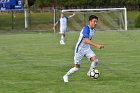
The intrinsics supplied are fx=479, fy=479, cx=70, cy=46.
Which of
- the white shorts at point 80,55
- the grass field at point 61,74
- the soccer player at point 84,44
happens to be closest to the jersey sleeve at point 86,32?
the soccer player at point 84,44

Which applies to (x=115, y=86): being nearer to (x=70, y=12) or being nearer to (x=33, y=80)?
(x=33, y=80)

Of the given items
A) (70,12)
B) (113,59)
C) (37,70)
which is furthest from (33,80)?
(70,12)

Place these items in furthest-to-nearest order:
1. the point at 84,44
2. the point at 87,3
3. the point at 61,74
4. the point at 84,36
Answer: the point at 87,3 < the point at 61,74 < the point at 84,44 < the point at 84,36

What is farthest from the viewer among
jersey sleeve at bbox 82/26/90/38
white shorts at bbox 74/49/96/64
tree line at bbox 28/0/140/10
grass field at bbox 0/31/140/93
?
tree line at bbox 28/0/140/10

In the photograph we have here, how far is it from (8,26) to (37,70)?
46937mm

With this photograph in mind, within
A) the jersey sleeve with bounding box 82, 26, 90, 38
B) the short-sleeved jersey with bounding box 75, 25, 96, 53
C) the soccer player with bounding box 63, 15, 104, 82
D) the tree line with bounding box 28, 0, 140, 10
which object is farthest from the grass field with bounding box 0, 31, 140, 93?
the tree line with bounding box 28, 0, 140, 10

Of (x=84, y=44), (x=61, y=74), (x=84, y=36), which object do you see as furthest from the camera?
(x=61, y=74)

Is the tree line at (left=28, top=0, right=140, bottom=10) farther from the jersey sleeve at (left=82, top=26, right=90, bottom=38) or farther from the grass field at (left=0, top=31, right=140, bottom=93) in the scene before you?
the jersey sleeve at (left=82, top=26, right=90, bottom=38)

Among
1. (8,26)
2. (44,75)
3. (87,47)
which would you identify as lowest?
(8,26)

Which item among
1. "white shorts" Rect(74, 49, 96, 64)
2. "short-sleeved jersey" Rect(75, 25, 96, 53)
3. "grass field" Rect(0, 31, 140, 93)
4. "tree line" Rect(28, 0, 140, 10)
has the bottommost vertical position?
"tree line" Rect(28, 0, 140, 10)

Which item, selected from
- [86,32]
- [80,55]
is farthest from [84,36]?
[80,55]

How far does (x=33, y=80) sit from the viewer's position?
1366 centimetres

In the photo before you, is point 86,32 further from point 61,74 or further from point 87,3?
point 87,3

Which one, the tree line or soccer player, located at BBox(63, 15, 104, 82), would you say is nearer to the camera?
soccer player, located at BBox(63, 15, 104, 82)
